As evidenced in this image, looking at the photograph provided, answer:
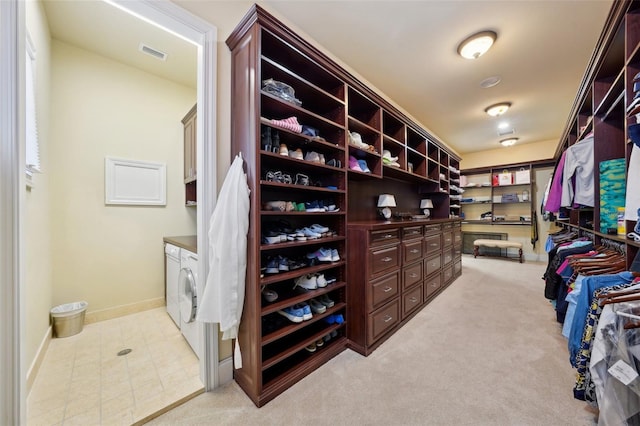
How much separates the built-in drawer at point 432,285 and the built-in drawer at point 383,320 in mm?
774

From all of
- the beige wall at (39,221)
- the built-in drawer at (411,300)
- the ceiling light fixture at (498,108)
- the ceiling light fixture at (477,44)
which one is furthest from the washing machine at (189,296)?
the ceiling light fixture at (498,108)

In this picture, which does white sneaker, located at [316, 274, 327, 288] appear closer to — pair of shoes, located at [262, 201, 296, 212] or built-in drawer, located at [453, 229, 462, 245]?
pair of shoes, located at [262, 201, 296, 212]

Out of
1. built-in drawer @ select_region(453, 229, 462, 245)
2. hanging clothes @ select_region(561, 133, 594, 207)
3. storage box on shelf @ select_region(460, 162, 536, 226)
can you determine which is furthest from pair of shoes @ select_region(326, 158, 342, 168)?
storage box on shelf @ select_region(460, 162, 536, 226)

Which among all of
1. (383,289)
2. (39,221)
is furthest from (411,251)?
(39,221)

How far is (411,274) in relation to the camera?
2508 millimetres

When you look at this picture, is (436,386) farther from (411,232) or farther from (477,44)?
(477,44)

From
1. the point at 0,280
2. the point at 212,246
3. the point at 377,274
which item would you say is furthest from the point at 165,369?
the point at 377,274

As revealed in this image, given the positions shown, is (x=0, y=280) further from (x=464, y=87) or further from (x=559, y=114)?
(x=559, y=114)

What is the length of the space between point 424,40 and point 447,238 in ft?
8.78

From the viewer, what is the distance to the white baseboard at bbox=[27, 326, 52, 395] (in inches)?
59.9

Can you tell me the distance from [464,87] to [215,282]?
3.72 m

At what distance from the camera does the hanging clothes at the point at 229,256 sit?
Result: 1388 millimetres

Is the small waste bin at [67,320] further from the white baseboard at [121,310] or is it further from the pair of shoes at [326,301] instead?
the pair of shoes at [326,301]

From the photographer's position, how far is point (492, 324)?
7.78ft
